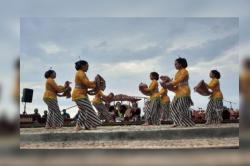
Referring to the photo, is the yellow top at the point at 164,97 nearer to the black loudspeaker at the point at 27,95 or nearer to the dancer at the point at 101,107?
the dancer at the point at 101,107

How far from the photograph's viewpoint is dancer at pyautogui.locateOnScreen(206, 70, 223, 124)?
10.7 metres

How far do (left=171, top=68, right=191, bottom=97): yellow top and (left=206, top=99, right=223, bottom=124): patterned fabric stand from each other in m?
0.87

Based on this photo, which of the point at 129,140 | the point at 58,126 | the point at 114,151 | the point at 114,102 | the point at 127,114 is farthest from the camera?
the point at 127,114

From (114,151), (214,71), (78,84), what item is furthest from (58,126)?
(214,71)

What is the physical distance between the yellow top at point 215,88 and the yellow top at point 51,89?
118 inches

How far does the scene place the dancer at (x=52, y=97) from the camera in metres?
10.6

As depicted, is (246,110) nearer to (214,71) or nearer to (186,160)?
(214,71)

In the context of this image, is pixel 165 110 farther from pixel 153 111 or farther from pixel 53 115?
pixel 53 115

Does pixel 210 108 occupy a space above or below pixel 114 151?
above

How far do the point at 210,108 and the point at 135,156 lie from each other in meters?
3.04

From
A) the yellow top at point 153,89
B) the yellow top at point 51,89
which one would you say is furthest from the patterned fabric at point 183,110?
the yellow top at point 51,89

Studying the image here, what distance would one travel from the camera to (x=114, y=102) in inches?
506

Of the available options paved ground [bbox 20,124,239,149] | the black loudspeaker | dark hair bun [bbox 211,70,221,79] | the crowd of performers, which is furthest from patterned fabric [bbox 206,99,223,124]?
the black loudspeaker

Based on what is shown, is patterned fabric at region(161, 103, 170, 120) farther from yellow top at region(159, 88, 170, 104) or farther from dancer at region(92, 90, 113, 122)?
dancer at region(92, 90, 113, 122)
